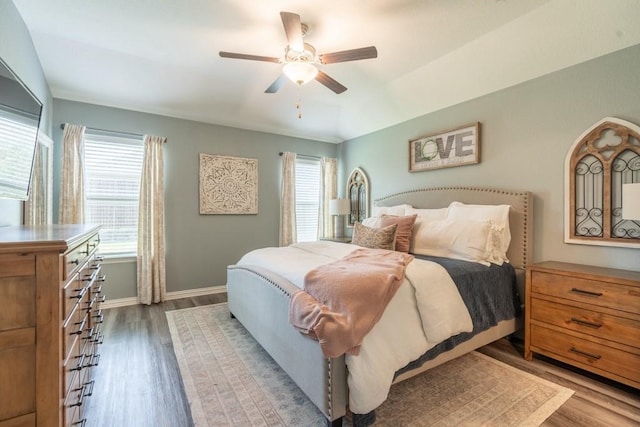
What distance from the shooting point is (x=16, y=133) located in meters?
1.80

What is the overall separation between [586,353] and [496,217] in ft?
4.03

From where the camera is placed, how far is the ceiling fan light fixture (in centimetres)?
231

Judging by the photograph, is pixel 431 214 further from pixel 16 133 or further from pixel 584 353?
pixel 16 133

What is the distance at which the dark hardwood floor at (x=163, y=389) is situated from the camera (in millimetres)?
1721

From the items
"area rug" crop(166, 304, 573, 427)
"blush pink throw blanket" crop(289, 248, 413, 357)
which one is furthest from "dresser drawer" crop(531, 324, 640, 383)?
"blush pink throw blanket" crop(289, 248, 413, 357)

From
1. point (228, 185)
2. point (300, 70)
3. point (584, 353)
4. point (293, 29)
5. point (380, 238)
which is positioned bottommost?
point (584, 353)

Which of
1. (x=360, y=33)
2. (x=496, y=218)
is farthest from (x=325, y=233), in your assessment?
(x=360, y=33)

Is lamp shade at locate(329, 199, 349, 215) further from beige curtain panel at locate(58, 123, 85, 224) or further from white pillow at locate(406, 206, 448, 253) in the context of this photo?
beige curtain panel at locate(58, 123, 85, 224)

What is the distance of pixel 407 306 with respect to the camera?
187 cm

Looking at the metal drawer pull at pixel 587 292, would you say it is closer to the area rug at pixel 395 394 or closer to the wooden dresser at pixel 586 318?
the wooden dresser at pixel 586 318

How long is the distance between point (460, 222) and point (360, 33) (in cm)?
201

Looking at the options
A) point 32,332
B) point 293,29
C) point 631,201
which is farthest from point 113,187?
point 631,201

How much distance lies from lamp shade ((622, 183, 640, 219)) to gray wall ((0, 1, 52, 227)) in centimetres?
425

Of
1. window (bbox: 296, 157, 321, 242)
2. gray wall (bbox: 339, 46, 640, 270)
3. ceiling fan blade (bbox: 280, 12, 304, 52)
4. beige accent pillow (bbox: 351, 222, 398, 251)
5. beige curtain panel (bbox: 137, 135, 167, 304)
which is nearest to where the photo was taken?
ceiling fan blade (bbox: 280, 12, 304, 52)
